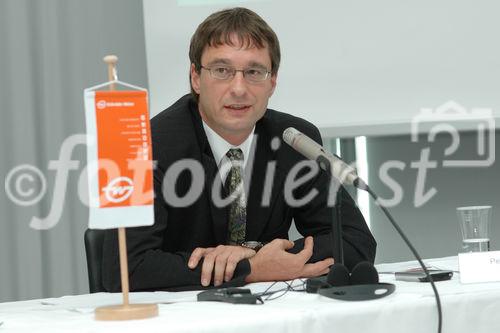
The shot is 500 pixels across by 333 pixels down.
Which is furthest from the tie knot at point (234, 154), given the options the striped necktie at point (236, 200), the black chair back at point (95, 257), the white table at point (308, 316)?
the white table at point (308, 316)

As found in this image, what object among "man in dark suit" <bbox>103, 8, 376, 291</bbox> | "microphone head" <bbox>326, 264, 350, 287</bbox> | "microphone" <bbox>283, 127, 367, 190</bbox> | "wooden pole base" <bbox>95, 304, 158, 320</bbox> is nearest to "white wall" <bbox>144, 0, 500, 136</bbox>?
"man in dark suit" <bbox>103, 8, 376, 291</bbox>

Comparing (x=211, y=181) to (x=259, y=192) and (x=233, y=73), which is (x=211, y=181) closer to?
(x=259, y=192)

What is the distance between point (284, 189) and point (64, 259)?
1.64 m

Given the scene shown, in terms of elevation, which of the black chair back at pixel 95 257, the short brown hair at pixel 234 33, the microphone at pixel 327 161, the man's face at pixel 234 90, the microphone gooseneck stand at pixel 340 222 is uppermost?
the short brown hair at pixel 234 33

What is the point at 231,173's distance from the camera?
2.21m

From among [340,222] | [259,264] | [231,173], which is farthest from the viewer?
[231,173]

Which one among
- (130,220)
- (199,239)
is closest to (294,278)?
(199,239)

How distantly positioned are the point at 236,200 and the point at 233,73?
353 mm

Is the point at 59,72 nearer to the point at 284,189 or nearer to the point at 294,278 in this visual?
the point at 284,189

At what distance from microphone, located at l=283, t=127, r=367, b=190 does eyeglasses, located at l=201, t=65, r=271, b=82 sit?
569 mm

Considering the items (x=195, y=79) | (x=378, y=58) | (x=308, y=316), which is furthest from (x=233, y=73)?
(x=378, y=58)

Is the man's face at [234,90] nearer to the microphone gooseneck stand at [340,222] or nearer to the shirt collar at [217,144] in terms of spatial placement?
the shirt collar at [217,144]

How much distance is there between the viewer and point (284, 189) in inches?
90.5

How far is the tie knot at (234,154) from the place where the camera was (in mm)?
2236
